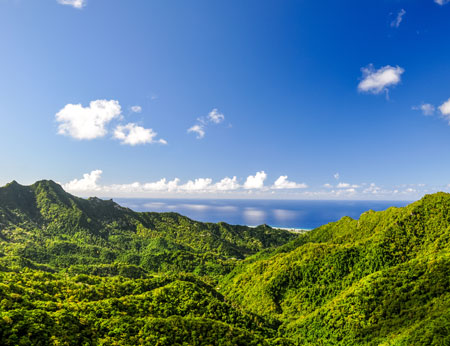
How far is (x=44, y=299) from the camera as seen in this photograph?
94500 millimetres

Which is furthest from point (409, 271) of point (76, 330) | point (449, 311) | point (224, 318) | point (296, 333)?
point (76, 330)

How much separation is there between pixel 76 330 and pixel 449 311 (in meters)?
125

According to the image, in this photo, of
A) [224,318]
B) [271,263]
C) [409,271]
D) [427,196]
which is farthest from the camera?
[271,263]

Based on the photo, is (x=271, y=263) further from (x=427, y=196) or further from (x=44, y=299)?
(x=44, y=299)

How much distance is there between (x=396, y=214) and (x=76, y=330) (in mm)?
194460

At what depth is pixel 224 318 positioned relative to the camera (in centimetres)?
10056

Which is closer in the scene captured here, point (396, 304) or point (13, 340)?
point (13, 340)

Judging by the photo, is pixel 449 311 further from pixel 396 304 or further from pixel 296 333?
pixel 296 333

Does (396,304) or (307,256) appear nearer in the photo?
(396,304)

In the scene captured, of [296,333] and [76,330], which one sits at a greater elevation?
[76,330]

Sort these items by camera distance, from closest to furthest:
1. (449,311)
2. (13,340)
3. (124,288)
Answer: (13,340)
(449,311)
(124,288)

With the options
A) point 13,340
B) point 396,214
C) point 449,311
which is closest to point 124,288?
point 13,340

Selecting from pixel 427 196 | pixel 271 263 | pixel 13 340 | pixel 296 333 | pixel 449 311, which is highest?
pixel 427 196

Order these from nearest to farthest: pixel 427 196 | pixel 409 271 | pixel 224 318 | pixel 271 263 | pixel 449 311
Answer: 1. pixel 449 311
2. pixel 224 318
3. pixel 409 271
4. pixel 427 196
5. pixel 271 263
